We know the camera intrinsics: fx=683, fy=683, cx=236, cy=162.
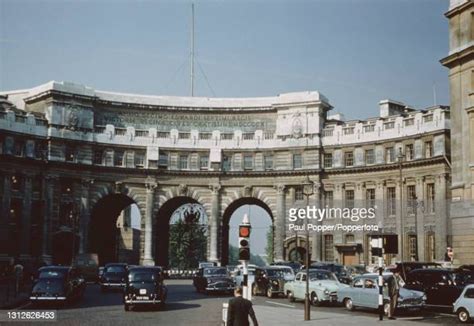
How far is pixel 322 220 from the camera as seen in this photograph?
73125 millimetres

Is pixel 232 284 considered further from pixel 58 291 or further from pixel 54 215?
pixel 54 215

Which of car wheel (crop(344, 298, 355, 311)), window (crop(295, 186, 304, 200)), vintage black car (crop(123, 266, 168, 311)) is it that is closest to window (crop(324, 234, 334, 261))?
window (crop(295, 186, 304, 200))

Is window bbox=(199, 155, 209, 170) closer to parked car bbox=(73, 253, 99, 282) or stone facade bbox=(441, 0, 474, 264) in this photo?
parked car bbox=(73, 253, 99, 282)

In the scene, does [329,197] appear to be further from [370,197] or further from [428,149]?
[428,149]

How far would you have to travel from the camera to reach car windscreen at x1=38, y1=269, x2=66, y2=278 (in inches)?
1350

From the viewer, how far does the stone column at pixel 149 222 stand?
73.1 m

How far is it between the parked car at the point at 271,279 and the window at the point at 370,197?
90.5 feet

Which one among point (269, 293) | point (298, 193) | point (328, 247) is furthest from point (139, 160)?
point (269, 293)

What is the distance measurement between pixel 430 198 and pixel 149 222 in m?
29.4

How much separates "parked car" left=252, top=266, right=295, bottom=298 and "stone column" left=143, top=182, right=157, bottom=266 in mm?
29685

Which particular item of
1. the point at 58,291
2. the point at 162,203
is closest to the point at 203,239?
the point at 162,203

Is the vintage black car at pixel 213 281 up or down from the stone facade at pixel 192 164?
down

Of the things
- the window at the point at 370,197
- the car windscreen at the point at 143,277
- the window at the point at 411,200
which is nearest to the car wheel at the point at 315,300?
the car windscreen at the point at 143,277

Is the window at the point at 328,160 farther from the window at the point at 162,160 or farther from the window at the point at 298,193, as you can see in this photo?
the window at the point at 162,160
